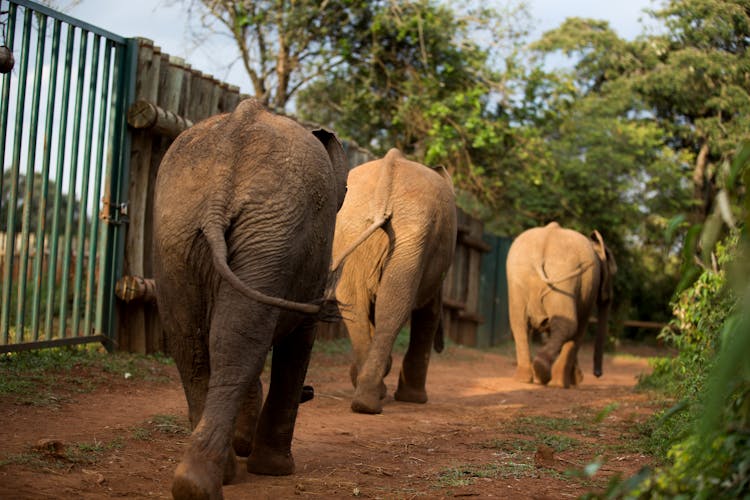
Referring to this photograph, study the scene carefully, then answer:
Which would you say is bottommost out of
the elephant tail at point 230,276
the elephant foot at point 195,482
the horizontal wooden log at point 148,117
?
the elephant foot at point 195,482

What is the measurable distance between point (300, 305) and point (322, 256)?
75 cm

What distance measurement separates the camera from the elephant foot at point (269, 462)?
4.73 m

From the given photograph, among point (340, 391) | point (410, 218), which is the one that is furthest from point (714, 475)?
point (340, 391)

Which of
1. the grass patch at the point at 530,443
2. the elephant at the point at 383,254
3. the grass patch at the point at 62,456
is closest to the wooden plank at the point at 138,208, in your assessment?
A: the elephant at the point at 383,254

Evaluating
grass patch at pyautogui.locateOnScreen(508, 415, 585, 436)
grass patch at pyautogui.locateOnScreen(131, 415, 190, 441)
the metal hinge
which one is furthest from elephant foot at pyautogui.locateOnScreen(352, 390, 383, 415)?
the metal hinge

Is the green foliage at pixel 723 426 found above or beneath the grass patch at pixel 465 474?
above

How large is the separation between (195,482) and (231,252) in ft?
3.32

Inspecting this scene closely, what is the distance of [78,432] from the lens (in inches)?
210

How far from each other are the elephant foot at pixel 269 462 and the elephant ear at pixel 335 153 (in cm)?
134

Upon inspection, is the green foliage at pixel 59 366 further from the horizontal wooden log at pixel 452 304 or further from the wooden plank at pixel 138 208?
the horizontal wooden log at pixel 452 304

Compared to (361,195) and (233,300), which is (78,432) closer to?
(233,300)

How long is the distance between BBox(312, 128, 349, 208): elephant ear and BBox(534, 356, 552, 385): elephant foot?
21.3 ft

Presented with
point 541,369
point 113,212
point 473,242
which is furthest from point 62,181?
point 473,242

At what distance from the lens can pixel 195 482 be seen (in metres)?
3.54
